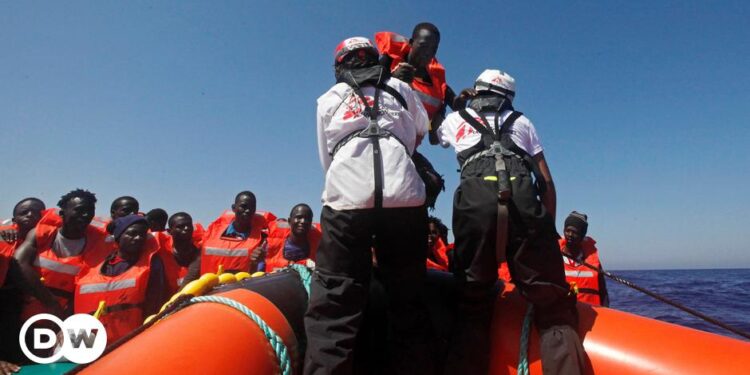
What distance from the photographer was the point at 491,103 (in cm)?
228

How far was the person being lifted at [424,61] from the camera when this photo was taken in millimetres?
2873

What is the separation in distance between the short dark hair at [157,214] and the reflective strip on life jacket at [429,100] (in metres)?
6.34

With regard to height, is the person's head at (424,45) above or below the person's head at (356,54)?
above

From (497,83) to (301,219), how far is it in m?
3.74

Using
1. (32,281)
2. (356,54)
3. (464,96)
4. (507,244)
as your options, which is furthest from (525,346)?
(32,281)

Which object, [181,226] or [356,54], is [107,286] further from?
[356,54]

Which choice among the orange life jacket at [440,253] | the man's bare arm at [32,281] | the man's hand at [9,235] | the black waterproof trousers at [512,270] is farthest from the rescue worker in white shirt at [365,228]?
the man's hand at [9,235]

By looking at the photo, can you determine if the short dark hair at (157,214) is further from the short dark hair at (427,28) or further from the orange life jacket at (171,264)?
the short dark hair at (427,28)

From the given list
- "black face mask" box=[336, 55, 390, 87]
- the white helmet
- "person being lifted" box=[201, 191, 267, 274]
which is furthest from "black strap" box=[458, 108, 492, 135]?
"person being lifted" box=[201, 191, 267, 274]

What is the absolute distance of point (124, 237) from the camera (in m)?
4.56

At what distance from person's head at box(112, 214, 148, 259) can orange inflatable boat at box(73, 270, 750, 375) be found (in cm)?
319

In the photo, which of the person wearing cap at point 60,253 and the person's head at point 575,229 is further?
the person's head at point 575,229

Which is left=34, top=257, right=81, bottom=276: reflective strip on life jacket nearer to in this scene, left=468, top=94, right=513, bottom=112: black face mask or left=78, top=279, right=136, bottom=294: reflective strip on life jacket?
left=78, top=279, right=136, bottom=294: reflective strip on life jacket

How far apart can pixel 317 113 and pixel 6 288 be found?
181 inches
